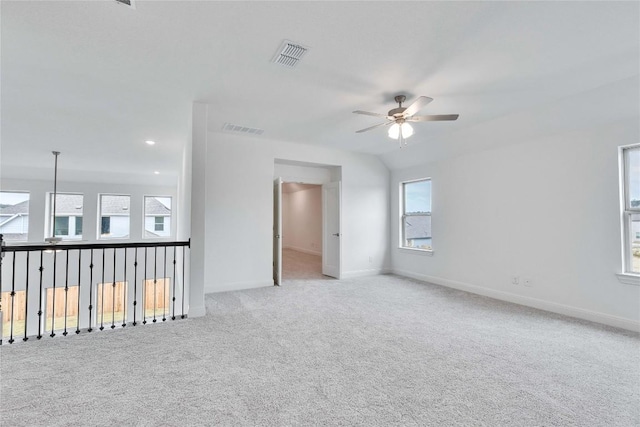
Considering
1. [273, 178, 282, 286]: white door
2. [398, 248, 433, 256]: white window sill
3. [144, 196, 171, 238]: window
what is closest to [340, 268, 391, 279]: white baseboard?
[398, 248, 433, 256]: white window sill

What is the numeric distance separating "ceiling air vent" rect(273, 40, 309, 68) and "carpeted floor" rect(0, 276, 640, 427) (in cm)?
268

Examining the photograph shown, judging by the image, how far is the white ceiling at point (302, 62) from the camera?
2.04 metres

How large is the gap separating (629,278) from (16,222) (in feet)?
39.9

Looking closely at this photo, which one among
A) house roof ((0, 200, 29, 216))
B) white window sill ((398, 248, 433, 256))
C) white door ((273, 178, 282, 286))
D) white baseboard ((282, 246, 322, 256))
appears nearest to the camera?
white door ((273, 178, 282, 286))

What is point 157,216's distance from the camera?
9.26 metres

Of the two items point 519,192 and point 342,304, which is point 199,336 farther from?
point 519,192

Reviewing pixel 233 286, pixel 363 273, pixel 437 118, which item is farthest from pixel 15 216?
pixel 437 118

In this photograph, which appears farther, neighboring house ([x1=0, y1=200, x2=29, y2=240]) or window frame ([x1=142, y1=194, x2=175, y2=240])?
window frame ([x1=142, y1=194, x2=175, y2=240])

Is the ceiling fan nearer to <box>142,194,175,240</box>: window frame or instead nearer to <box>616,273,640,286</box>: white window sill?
<box>616,273,640,286</box>: white window sill

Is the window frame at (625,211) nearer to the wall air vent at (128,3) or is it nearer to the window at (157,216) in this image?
the wall air vent at (128,3)

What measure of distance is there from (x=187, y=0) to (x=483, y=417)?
3320 mm

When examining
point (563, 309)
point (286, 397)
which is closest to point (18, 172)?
point (286, 397)

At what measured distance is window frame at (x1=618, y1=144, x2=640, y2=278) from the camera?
10.9ft

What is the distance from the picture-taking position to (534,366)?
95.6 inches
